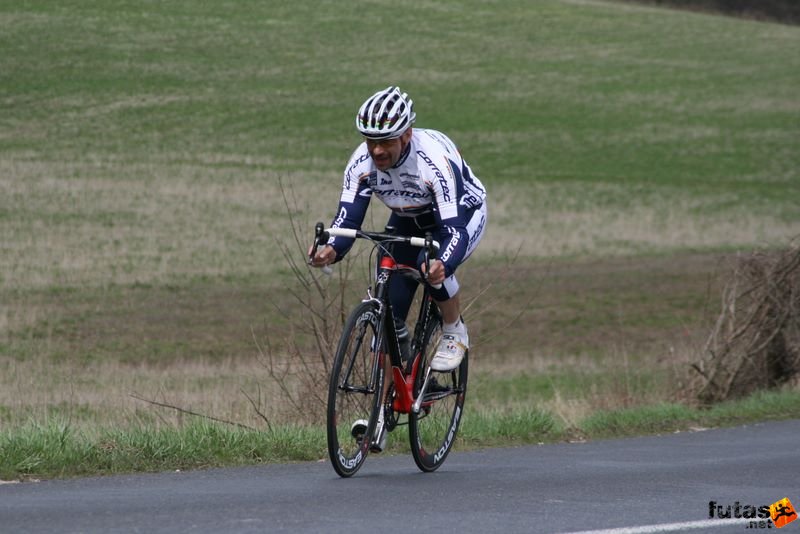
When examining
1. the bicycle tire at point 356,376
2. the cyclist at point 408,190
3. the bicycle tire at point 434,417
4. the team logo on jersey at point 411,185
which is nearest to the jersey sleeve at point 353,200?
the cyclist at point 408,190

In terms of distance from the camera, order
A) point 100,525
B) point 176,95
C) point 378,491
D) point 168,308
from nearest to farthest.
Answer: point 100,525 → point 378,491 → point 168,308 → point 176,95

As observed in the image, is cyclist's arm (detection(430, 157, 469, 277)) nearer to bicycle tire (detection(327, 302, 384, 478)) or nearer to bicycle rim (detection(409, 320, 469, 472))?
bicycle tire (detection(327, 302, 384, 478))

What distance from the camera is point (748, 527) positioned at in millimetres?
6469

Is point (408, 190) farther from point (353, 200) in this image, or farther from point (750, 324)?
point (750, 324)

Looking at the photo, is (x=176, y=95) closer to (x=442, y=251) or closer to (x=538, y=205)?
(x=538, y=205)

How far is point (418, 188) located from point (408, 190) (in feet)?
0.21

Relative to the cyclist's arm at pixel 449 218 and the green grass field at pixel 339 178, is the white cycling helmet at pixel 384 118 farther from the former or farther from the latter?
the green grass field at pixel 339 178

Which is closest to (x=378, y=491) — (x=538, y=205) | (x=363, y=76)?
(x=538, y=205)

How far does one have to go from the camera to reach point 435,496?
723cm

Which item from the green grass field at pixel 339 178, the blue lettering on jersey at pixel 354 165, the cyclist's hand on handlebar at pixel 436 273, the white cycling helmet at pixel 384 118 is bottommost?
the green grass field at pixel 339 178

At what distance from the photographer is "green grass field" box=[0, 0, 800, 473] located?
1836 cm

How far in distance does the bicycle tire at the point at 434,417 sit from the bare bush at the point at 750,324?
506 centimetres

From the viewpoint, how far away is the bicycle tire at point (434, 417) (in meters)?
8.35

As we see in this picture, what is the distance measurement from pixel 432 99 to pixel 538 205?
1438cm
